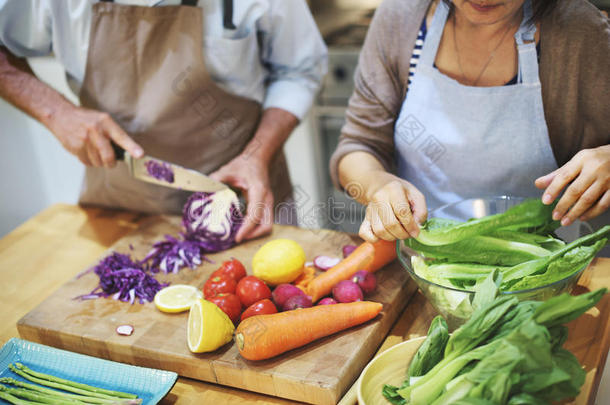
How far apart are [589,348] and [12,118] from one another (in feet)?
11.9

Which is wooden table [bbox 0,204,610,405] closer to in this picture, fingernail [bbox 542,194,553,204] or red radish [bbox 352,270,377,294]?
red radish [bbox 352,270,377,294]

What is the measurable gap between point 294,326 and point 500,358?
497 millimetres

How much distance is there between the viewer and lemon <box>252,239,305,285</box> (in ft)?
4.98

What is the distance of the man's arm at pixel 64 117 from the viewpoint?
183cm

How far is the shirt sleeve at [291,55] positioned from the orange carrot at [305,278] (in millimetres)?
767

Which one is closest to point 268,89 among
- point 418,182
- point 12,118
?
point 418,182

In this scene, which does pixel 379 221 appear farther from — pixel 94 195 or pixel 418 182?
pixel 94 195

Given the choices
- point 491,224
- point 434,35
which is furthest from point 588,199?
point 434,35

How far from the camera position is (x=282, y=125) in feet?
6.97

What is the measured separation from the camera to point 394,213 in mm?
1354

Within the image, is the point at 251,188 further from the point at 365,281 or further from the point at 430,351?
the point at 430,351

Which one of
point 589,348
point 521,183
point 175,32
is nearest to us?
point 589,348

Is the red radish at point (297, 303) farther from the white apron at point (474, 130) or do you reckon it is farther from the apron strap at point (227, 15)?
the apron strap at point (227, 15)

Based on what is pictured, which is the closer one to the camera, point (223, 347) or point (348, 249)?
point (223, 347)
